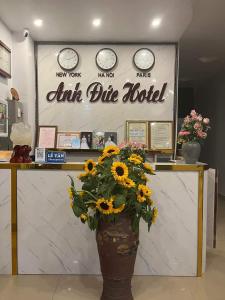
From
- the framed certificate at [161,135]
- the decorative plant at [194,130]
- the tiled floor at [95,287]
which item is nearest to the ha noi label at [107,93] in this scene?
the framed certificate at [161,135]

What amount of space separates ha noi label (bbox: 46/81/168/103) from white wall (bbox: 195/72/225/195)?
3.63 metres

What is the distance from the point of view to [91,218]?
2.48 metres

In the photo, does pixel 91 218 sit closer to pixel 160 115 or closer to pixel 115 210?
pixel 115 210

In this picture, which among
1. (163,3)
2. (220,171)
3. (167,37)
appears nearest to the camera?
(163,3)

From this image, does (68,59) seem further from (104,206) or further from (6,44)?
(104,206)

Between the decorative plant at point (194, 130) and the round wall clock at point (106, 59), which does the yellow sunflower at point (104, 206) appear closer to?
the decorative plant at point (194, 130)

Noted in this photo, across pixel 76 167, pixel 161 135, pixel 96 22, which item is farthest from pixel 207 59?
pixel 76 167

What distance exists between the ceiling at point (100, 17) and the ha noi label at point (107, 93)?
2.28 ft

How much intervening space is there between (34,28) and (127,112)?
1799mm

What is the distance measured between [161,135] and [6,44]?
258 cm

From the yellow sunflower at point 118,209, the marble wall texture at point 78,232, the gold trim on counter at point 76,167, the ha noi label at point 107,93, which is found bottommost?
the marble wall texture at point 78,232

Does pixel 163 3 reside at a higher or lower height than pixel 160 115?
higher

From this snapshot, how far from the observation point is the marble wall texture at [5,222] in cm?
308

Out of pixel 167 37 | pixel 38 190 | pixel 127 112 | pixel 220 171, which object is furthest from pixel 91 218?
pixel 220 171
